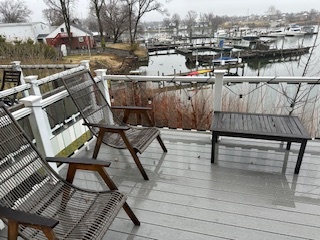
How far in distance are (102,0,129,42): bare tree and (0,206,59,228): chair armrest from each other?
30.2 meters

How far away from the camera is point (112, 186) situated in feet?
5.80

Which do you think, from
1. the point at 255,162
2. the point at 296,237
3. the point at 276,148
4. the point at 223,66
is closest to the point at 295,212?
the point at 296,237

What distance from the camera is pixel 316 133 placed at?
3443 millimetres

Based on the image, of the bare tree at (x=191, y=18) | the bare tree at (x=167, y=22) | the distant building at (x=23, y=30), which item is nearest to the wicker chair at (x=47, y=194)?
the distant building at (x=23, y=30)

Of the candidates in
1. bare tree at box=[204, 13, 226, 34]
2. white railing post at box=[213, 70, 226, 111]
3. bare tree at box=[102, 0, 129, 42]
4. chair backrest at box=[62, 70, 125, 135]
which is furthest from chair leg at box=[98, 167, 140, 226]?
bare tree at box=[204, 13, 226, 34]

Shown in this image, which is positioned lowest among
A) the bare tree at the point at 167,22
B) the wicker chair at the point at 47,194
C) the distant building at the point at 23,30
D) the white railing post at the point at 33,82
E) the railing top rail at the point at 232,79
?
the wicker chair at the point at 47,194

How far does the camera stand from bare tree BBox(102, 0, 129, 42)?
28.6 metres

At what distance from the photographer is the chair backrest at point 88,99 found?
2646mm

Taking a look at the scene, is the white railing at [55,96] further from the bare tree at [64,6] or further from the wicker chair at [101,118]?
the bare tree at [64,6]

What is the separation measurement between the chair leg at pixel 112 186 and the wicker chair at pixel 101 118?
60 cm

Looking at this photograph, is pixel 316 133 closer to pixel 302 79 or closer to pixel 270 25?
pixel 302 79

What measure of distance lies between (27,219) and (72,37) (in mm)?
31665

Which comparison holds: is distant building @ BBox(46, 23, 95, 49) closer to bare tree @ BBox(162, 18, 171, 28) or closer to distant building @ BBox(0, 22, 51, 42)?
distant building @ BBox(0, 22, 51, 42)

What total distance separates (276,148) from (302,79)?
882 mm
